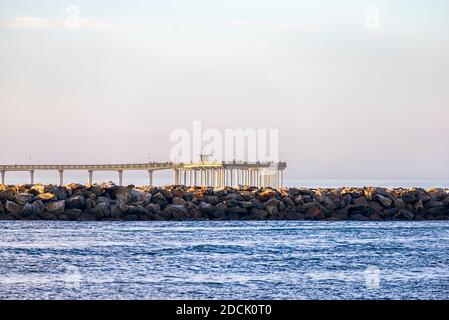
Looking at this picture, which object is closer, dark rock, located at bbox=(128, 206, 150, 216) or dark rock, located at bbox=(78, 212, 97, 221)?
dark rock, located at bbox=(78, 212, 97, 221)

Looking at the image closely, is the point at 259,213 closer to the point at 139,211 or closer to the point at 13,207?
the point at 139,211

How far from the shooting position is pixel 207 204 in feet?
195

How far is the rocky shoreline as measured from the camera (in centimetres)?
5791

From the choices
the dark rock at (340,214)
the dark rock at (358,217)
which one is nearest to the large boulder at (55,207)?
the dark rock at (340,214)

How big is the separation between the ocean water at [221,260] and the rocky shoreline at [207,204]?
2327 millimetres

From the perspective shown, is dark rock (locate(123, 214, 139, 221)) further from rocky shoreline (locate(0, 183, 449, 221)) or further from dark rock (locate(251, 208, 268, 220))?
dark rock (locate(251, 208, 268, 220))

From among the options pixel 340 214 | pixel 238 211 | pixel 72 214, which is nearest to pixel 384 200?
pixel 340 214

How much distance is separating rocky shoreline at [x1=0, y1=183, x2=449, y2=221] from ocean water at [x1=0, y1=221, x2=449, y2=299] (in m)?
2.33

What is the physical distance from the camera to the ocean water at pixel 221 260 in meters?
30.1

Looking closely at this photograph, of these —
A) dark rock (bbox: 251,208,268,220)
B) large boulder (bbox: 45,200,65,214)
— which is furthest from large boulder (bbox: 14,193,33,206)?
dark rock (bbox: 251,208,268,220)

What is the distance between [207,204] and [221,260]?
21380mm
